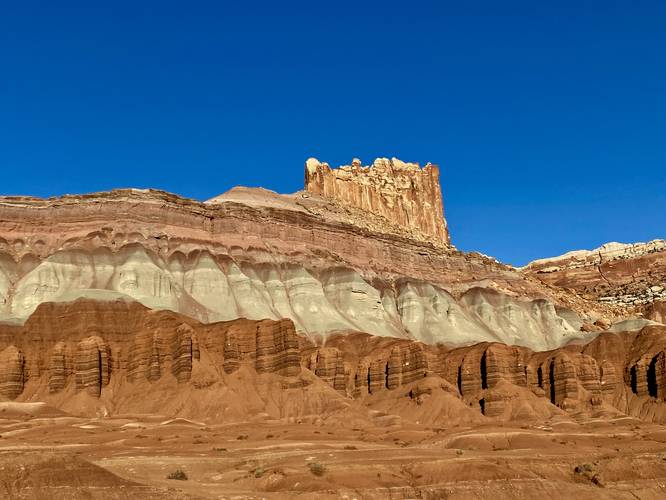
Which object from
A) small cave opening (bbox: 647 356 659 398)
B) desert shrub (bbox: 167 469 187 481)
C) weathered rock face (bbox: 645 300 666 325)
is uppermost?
weathered rock face (bbox: 645 300 666 325)

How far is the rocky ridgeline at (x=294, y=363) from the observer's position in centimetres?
9506

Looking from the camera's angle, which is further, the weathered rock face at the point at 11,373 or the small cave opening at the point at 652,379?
the small cave opening at the point at 652,379

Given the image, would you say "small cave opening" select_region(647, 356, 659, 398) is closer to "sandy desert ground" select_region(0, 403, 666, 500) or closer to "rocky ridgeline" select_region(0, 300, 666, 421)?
"rocky ridgeline" select_region(0, 300, 666, 421)

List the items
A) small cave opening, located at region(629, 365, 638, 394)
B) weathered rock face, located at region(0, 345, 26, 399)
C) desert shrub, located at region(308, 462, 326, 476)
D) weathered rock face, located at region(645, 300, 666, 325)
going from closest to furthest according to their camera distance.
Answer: desert shrub, located at region(308, 462, 326, 476) < weathered rock face, located at region(0, 345, 26, 399) < small cave opening, located at region(629, 365, 638, 394) < weathered rock face, located at region(645, 300, 666, 325)

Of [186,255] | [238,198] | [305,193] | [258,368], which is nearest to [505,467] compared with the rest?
[258,368]

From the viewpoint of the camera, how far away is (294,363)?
320ft

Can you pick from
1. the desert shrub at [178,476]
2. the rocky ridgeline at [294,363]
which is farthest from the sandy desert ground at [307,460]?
the rocky ridgeline at [294,363]

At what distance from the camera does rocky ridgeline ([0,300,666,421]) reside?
3743 inches

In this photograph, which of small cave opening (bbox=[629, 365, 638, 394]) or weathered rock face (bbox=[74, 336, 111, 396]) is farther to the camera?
small cave opening (bbox=[629, 365, 638, 394])

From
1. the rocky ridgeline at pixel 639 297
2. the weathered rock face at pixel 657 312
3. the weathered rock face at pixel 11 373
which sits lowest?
the weathered rock face at pixel 11 373

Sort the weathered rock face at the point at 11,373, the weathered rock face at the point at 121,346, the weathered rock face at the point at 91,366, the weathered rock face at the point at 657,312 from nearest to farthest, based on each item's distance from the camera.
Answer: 1. the weathered rock face at the point at 11,373
2. the weathered rock face at the point at 91,366
3. the weathered rock face at the point at 121,346
4. the weathered rock face at the point at 657,312

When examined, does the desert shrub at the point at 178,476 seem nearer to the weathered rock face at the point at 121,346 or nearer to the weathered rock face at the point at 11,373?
the weathered rock face at the point at 121,346

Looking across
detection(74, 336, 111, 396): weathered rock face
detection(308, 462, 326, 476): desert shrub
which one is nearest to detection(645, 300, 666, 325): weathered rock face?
detection(74, 336, 111, 396): weathered rock face

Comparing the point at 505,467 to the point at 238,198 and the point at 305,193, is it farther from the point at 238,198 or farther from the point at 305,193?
the point at 305,193
